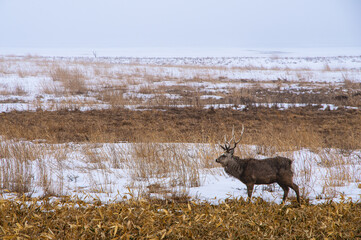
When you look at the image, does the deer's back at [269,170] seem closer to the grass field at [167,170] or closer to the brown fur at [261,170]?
the brown fur at [261,170]

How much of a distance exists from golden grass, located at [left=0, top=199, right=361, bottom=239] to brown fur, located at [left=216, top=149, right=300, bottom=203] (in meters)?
0.39

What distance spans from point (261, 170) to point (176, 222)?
5.10 feet

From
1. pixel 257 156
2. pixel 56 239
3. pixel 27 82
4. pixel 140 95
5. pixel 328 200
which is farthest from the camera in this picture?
pixel 27 82

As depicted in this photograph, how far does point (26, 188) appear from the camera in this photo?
5773 millimetres

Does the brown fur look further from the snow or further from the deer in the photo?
the snow

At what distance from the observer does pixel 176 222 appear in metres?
4.18

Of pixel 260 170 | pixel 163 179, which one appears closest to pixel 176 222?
pixel 260 170

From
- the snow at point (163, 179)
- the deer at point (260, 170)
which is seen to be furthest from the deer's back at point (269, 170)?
the snow at point (163, 179)

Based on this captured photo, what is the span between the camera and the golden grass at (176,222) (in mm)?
3904

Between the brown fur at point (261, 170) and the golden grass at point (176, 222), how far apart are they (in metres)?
0.39

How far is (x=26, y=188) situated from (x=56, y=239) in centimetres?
239

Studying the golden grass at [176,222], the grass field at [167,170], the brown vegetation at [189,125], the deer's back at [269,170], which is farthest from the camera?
the brown vegetation at [189,125]

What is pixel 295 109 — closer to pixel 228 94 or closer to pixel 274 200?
pixel 228 94

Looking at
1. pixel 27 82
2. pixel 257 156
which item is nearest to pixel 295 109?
pixel 257 156
